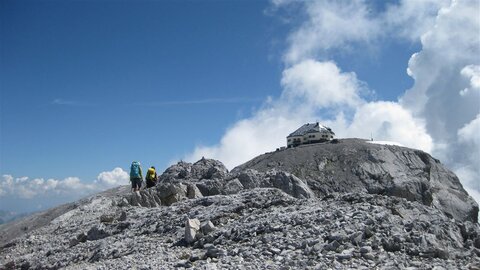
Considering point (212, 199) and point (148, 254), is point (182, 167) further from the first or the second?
point (148, 254)

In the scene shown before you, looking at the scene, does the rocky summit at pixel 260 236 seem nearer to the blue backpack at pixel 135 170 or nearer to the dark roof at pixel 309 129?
the blue backpack at pixel 135 170

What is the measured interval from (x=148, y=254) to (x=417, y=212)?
43.1ft

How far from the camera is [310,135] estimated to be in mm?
134125

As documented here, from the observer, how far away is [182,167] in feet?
218

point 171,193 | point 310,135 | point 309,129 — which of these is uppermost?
point 309,129

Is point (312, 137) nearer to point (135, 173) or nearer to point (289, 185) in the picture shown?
point (289, 185)

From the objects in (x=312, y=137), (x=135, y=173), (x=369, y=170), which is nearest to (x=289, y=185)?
(x=135, y=173)

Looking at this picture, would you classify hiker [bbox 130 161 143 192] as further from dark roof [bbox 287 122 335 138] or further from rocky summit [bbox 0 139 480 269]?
dark roof [bbox 287 122 335 138]

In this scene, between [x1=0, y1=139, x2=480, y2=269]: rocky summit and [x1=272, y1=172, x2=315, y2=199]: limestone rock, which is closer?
[x1=0, y1=139, x2=480, y2=269]: rocky summit

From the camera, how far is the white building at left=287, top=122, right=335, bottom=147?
134 metres

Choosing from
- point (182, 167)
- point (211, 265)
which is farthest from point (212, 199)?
point (182, 167)

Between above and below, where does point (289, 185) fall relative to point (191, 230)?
above

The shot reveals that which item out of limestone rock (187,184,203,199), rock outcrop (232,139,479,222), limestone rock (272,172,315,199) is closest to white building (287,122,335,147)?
rock outcrop (232,139,479,222)

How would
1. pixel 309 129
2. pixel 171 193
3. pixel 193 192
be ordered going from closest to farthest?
pixel 171 193 → pixel 193 192 → pixel 309 129
